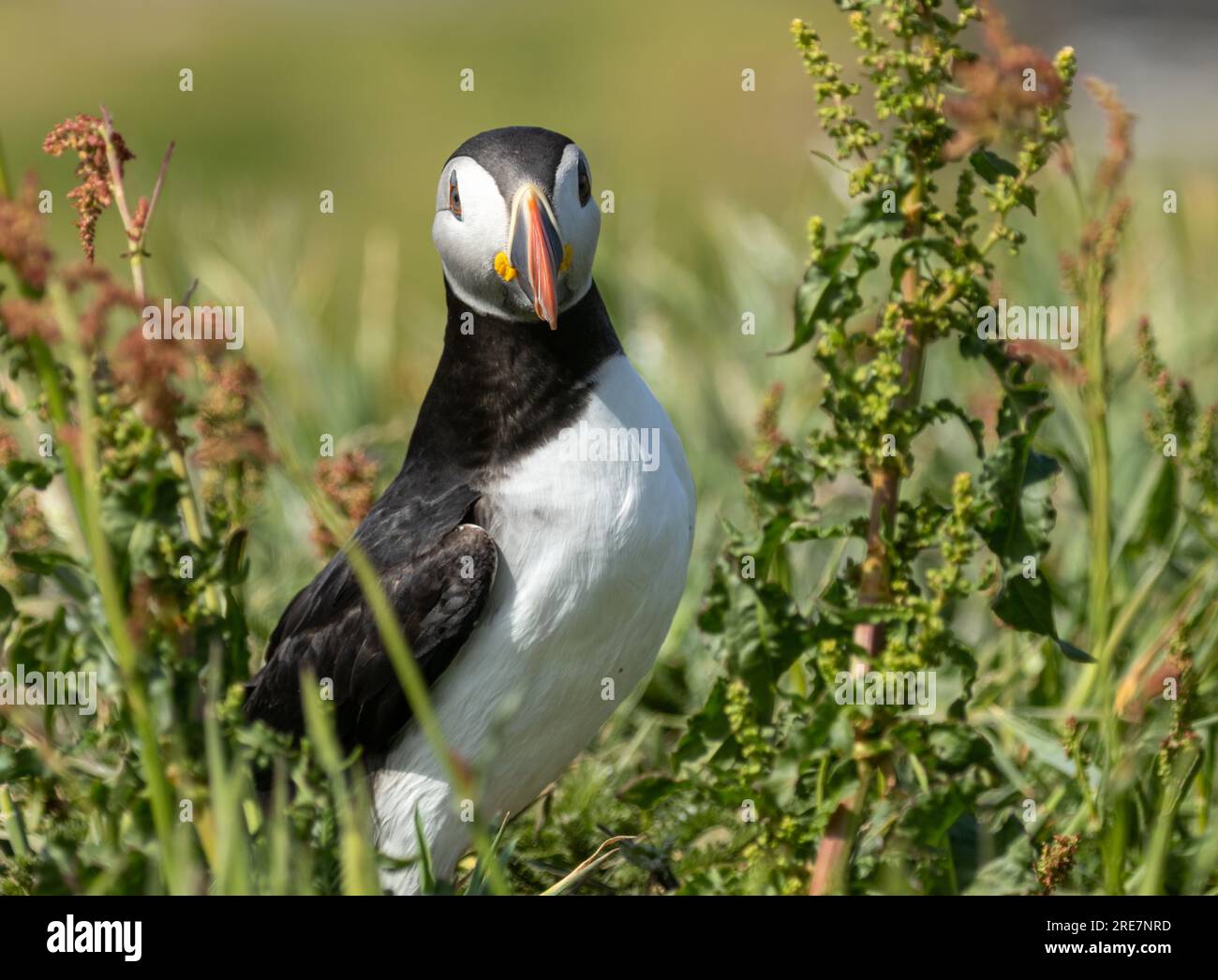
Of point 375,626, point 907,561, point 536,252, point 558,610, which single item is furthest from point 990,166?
point 375,626

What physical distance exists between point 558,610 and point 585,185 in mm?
899

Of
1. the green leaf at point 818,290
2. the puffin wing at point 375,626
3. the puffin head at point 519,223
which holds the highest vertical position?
the puffin head at point 519,223

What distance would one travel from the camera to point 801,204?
713 centimetres

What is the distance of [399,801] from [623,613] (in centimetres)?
62

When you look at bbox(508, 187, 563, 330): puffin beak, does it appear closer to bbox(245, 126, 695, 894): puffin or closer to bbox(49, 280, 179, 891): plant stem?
bbox(245, 126, 695, 894): puffin

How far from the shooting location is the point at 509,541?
3109 millimetres

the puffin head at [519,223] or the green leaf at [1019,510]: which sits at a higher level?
the puffin head at [519,223]

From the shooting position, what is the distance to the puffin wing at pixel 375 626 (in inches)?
121

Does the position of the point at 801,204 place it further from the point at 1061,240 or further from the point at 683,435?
the point at 683,435

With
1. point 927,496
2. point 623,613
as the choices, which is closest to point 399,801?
point 623,613

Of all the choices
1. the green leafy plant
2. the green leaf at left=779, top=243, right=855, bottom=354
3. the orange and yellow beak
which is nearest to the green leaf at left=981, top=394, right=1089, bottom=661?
the green leafy plant

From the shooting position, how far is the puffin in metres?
3.05

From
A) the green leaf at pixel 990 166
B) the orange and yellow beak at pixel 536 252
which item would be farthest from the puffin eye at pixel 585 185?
the green leaf at pixel 990 166

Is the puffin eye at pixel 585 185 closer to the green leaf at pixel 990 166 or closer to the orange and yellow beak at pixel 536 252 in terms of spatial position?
the orange and yellow beak at pixel 536 252
